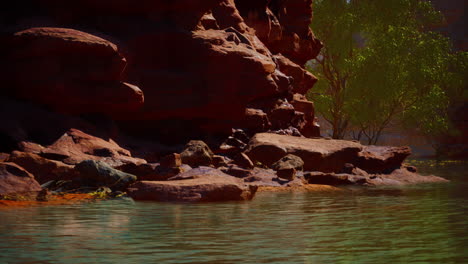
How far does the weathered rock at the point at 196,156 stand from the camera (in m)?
21.7

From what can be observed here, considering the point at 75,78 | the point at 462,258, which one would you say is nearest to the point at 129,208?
the point at 462,258

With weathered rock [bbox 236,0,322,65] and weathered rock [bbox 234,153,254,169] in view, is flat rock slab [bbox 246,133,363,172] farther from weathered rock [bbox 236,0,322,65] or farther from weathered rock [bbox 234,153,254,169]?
weathered rock [bbox 236,0,322,65]

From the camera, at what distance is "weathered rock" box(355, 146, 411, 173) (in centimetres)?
2653

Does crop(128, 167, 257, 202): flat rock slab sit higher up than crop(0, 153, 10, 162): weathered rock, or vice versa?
crop(0, 153, 10, 162): weathered rock

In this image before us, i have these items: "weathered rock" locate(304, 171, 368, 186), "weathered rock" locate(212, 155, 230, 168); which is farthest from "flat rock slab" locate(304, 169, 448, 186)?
"weathered rock" locate(212, 155, 230, 168)

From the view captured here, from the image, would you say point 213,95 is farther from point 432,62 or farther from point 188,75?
point 432,62

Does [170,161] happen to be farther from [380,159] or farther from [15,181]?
[380,159]

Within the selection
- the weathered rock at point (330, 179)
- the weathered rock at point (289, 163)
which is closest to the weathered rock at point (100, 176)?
the weathered rock at point (289, 163)

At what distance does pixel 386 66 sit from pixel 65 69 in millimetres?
30073

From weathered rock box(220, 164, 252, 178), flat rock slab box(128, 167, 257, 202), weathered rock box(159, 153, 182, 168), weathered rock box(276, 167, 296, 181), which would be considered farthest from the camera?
weathered rock box(276, 167, 296, 181)

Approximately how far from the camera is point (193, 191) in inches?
616

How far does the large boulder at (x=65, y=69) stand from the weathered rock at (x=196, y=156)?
2881 millimetres

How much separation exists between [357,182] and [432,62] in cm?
2838

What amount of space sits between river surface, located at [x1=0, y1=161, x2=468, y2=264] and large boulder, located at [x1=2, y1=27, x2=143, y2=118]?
778 centimetres
